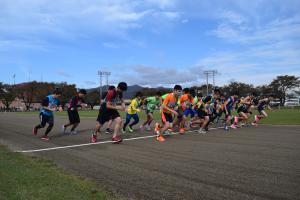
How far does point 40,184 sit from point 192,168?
298 centimetres

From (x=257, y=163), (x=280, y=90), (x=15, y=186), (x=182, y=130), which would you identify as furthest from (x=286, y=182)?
(x=280, y=90)

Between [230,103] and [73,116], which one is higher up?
[230,103]

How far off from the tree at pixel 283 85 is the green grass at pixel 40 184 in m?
86.4

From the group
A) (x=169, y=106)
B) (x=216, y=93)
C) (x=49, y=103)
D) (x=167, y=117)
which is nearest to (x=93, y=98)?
(x=216, y=93)

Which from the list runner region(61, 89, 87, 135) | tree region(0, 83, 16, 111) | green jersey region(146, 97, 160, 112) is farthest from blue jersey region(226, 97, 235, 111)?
tree region(0, 83, 16, 111)

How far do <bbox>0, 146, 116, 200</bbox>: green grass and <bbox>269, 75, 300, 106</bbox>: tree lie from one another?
86.4m

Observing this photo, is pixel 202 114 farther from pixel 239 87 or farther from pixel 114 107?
pixel 239 87

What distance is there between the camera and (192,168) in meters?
6.65

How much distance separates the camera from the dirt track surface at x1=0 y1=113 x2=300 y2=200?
503 cm

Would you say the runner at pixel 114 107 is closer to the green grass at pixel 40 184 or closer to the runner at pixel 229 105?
the green grass at pixel 40 184

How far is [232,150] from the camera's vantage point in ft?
28.9

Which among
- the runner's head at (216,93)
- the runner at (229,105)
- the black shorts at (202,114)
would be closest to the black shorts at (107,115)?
the black shorts at (202,114)

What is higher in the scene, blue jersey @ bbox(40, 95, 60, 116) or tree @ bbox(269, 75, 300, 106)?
tree @ bbox(269, 75, 300, 106)

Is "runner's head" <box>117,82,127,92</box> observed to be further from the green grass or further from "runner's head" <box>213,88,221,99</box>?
"runner's head" <box>213,88,221,99</box>
